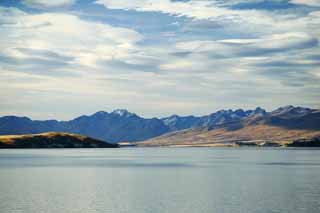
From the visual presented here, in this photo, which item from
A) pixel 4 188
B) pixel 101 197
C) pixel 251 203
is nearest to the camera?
pixel 251 203

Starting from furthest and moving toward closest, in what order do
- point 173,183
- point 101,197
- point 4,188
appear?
point 173,183 < point 4,188 < point 101,197

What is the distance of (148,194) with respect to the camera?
90.2m

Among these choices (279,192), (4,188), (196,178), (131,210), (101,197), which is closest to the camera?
(131,210)

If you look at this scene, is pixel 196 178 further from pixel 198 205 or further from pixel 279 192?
pixel 198 205

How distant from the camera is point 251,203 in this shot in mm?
77562

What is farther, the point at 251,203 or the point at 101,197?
the point at 101,197

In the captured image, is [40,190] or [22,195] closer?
[22,195]

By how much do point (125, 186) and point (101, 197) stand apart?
19.9 meters

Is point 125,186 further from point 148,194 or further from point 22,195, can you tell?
point 22,195

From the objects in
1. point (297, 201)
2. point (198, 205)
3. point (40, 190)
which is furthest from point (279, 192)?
point (40, 190)

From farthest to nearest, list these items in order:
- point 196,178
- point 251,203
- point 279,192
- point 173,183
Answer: point 196,178 < point 173,183 < point 279,192 < point 251,203

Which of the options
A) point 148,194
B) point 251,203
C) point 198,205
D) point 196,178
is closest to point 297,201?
point 251,203

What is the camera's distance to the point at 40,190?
96000mm

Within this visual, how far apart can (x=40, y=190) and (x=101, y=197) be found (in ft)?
55.7
